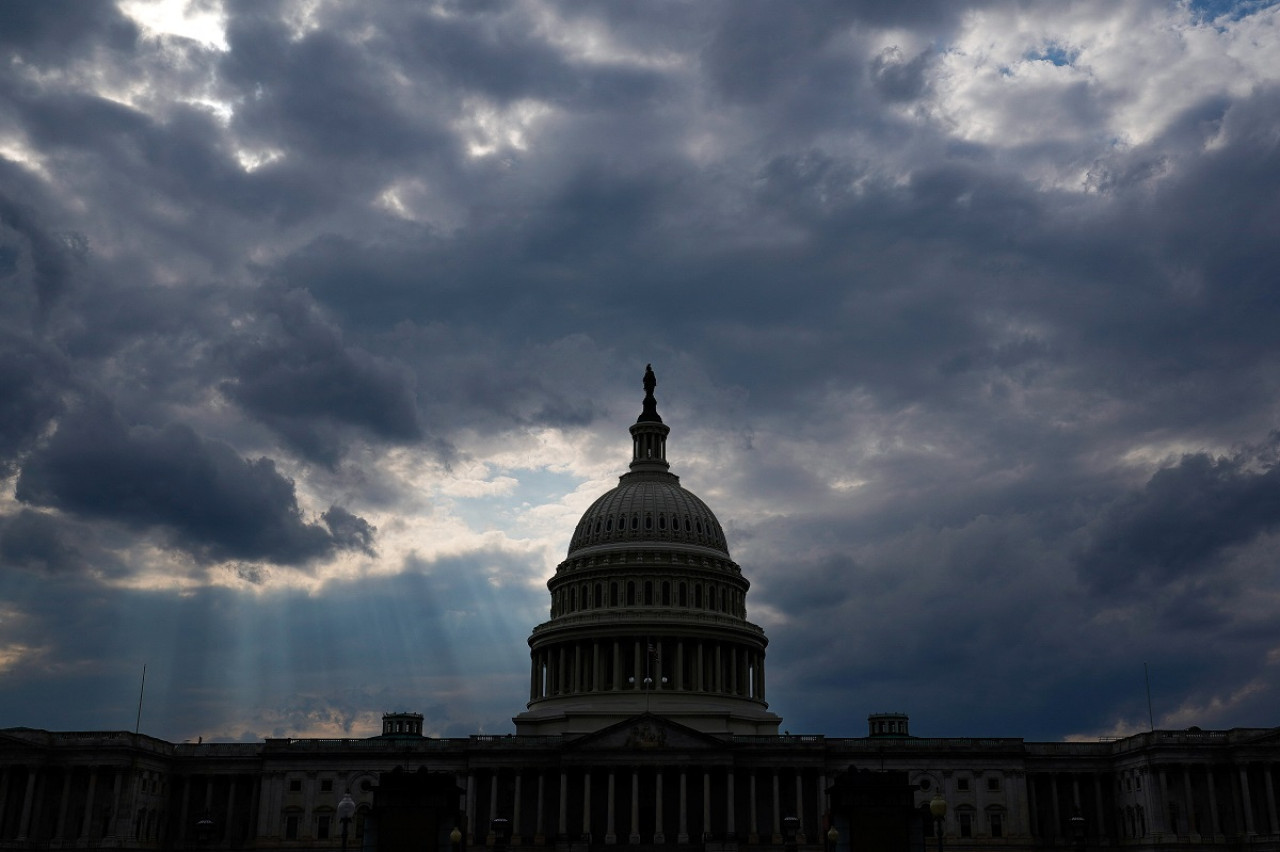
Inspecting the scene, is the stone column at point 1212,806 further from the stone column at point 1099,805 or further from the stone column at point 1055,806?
the stone column at point 1055,806

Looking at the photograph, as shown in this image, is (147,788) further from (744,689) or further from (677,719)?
(744,689)

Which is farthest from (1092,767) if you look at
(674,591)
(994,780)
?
(674,591)

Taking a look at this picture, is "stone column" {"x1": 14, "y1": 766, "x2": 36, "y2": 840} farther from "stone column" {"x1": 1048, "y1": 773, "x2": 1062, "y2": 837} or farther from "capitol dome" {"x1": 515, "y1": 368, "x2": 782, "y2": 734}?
"stone column" {"x1": 1048, "y1": 773, "x2": 1062, "y2": 837}

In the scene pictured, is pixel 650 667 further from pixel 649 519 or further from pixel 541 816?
pixel 541 816

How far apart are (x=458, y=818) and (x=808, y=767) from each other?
2776 inches

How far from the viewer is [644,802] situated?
11806cm

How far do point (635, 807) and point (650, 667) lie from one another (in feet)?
79.8

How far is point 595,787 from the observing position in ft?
388

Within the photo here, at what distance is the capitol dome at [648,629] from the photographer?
442 ft

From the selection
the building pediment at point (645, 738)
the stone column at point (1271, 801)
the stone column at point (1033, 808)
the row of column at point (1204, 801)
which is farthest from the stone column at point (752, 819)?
the stone column at point (1271, 801)

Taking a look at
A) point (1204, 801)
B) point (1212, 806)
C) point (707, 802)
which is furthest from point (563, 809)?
point (1212, 806)

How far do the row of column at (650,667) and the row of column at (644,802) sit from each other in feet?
59.7

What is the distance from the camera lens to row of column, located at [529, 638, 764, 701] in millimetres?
136625

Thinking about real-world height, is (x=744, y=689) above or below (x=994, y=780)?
above
